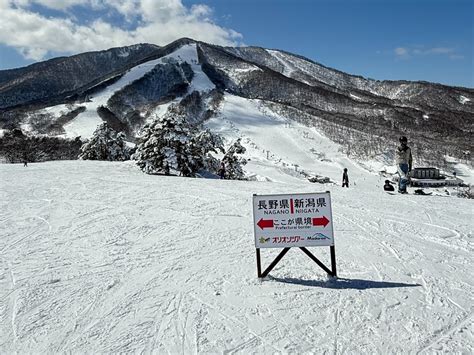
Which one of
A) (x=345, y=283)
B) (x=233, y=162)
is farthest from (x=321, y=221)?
(x=233, y=162)

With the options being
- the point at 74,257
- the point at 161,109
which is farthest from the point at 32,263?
the point at 161,109

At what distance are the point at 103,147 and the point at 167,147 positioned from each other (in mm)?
19784

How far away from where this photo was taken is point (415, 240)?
27.6 feet

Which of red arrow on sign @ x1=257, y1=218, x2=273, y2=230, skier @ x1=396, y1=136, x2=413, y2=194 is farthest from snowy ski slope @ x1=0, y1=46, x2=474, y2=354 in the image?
skier @ x1=396, y1=136, x2=413, y2=194

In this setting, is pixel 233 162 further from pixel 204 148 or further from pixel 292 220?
pixel 292 220

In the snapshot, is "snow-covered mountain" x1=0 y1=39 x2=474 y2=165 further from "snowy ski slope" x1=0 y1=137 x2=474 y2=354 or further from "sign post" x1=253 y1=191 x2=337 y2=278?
"sign post" x1=253 y1=191 x2=337 y2=278

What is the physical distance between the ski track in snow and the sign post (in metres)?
0.72

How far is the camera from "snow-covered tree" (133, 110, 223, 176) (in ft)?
94.3

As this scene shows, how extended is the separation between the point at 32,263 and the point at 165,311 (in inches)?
138

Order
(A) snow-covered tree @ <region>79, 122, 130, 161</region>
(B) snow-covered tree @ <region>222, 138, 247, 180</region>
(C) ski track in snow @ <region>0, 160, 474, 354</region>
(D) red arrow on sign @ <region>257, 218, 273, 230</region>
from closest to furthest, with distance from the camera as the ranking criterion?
(C) ski track in snow @ <region>0, 160, 474, 354</region> < (D) red arrow on sign @ <region>257, 218, 273, 230</region> < (B) snow-covered tree @ <region>222, 138, 247, 180</region> < (A) snow-covered tree @ <region>79, 122, 130, 161</region>

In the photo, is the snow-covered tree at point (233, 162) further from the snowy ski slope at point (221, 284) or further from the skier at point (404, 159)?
the snowy ski slope at point (221, 284)

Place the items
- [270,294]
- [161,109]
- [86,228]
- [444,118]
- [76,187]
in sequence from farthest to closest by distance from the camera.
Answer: [444,118]
[161,109]
[76,187]
[86,228]
[270,294]

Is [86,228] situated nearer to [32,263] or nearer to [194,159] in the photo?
[32,263]

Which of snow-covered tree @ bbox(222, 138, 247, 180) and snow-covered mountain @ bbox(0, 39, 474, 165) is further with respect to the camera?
snow-covered mountain @ bbox(0, 39, 474, 165)
